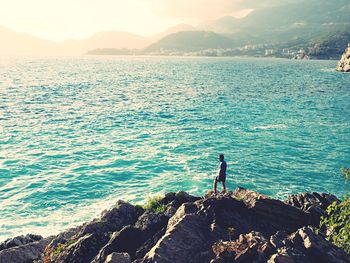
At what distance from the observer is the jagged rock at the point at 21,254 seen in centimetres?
1684

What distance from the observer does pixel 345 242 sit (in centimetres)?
1439

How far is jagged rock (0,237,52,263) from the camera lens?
16844mm

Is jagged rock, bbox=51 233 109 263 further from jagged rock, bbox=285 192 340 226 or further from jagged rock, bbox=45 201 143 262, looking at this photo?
jagged rock, bbox=285 192 340 226

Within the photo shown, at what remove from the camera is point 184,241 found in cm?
1506

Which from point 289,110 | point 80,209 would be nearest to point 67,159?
point 80,209

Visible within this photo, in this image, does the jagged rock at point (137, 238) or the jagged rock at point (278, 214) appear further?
the jagged rock at point (278, 214)

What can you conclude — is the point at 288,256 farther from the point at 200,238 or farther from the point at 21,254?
the point at 21,254

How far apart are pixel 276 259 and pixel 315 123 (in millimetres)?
49990

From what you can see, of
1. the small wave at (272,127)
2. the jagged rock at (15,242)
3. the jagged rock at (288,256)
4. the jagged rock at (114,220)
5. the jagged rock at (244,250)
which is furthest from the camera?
the small wave at (272,127)

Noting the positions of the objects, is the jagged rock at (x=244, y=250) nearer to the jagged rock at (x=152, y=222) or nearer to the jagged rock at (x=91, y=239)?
the jagged rock at (x=152, y=222)

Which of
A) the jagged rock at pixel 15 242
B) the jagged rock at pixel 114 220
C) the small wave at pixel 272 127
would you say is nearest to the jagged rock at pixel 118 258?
the jagged rock at pixel 114 220

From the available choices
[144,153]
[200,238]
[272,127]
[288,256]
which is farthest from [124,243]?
[272,127]

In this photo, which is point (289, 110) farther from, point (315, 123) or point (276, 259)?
point (276, 259)

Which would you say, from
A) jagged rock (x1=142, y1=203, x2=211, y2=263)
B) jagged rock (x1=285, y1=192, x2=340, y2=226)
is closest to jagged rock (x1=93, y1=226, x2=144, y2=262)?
jagged rock (x1=142, y1=203, x2=211, y2=263)
